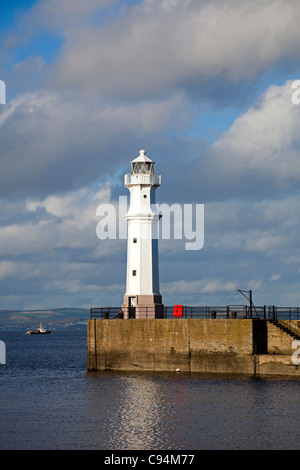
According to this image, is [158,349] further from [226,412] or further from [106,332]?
[226,412]

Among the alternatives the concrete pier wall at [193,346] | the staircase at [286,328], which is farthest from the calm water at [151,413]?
the staircase at [286,328]

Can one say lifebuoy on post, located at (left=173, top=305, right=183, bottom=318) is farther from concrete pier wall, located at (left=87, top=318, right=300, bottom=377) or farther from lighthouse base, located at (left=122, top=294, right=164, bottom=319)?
lighthouse base, located at (left=122, top=294, right=164, bottom=319)

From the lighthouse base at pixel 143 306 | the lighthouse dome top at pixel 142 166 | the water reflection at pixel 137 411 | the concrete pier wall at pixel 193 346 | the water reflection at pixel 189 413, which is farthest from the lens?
the lighthouse dome top at pixel 142 166

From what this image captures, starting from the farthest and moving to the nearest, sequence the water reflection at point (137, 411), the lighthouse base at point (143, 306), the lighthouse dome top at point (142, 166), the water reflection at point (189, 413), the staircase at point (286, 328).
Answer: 1. the lighthouse dome top at point (142, 166)
2. the lighthouse base at point (143, 306)
3. the staircase at point (286, 328)
4. the water reflection at point (137, 411)
5. the water reflection at point (189, 413)

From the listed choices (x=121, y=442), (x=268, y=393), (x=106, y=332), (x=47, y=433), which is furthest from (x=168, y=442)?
(x=106, y=332)

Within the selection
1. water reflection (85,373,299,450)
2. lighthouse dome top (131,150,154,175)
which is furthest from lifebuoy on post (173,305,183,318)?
lighthouse dome top (131,150,154,175)

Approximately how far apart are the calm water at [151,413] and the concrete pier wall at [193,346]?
758 millimetres

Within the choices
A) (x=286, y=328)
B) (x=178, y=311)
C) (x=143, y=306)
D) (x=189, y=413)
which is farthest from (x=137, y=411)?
(x=143, y=306)

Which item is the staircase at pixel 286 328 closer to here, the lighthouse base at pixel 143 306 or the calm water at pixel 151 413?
the calm water at pixel 151 413

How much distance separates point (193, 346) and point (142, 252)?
8130mm

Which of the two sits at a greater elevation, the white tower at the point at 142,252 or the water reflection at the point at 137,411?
the white tower at the point at 142,252

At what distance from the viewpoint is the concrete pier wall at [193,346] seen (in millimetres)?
39406

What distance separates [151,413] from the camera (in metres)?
31.7
